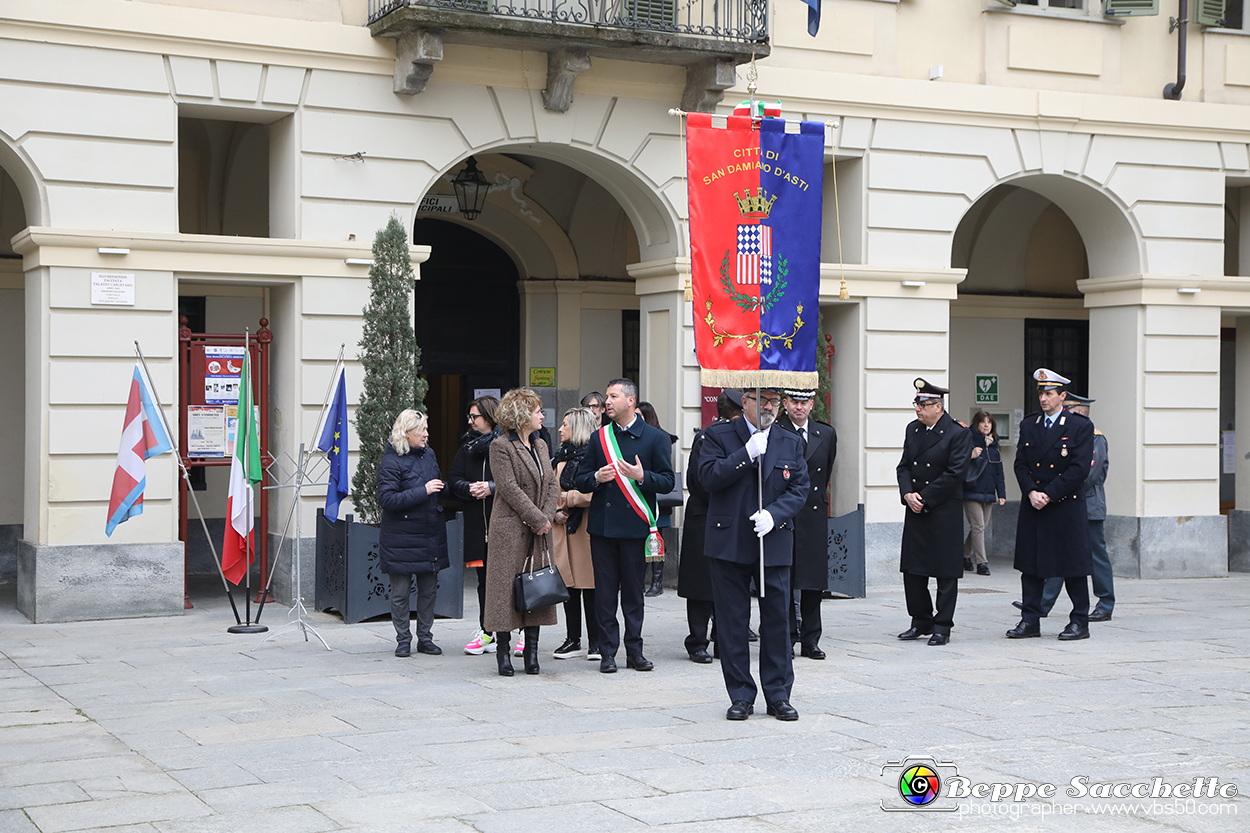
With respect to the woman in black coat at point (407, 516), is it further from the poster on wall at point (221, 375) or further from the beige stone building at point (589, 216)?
the poster on wall at point (221, 375)

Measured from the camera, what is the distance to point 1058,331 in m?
18.7

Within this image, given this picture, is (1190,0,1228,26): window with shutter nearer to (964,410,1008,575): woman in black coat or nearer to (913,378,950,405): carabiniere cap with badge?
(964,410,1008,575): woman in black coat

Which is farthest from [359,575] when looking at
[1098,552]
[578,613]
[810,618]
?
[1098,552]

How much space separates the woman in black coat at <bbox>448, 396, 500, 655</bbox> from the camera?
383 inches

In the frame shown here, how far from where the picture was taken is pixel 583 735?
23.9ft

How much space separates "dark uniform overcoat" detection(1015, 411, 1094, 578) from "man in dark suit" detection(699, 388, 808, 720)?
11.8 feet

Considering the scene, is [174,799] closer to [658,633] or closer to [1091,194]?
[658,633]

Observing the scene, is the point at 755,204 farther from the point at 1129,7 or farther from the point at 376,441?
the point at 1129,7

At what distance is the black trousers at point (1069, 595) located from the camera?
1073cm

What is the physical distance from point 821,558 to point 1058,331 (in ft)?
33.1

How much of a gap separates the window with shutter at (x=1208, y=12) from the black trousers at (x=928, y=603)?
8.48 meters

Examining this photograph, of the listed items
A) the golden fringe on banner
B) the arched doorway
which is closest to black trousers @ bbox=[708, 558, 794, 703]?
the golden fringe on banner

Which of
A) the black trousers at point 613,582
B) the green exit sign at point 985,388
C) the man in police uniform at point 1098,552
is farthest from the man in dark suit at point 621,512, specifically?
the green exit sign at point 985,388

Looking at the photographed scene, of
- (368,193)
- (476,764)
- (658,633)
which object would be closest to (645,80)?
(368,193)
